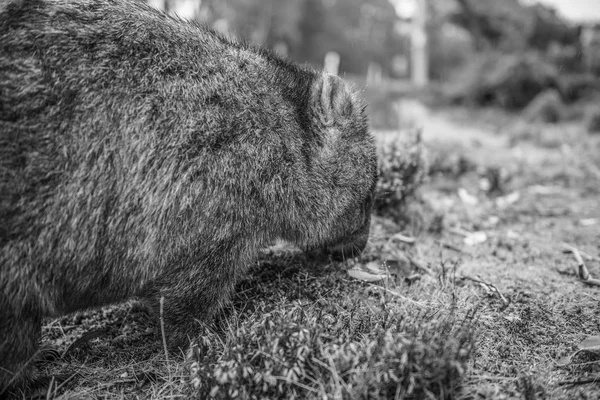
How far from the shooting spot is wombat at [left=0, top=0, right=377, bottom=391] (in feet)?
8.91

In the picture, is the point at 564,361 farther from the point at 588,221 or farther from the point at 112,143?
the point at 588,221

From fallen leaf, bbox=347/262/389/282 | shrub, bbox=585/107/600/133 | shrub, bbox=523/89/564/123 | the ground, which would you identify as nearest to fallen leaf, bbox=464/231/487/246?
the ground

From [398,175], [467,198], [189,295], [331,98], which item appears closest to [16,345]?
[189,295]

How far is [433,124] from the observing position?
12805 mm

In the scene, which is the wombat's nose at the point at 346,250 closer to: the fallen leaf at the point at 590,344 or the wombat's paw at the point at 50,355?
the fallen leaf at the point at 590,344

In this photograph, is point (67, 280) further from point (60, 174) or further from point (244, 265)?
point (244, 265)

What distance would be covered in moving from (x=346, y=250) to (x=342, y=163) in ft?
2.54

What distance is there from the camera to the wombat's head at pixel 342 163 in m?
3.65

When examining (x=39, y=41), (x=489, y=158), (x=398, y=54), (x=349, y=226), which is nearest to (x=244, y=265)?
(x=349, y=226)

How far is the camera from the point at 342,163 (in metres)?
3.72

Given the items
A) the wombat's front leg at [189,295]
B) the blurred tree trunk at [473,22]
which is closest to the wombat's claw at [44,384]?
the wombat's front leg at [189,295]

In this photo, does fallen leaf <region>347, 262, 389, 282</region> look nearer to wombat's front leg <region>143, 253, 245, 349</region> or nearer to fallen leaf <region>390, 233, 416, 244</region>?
fallen leaf <region>390, 233, 416, 244</region>

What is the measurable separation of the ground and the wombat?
41 centimetres

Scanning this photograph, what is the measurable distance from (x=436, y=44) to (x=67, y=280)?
145ft
